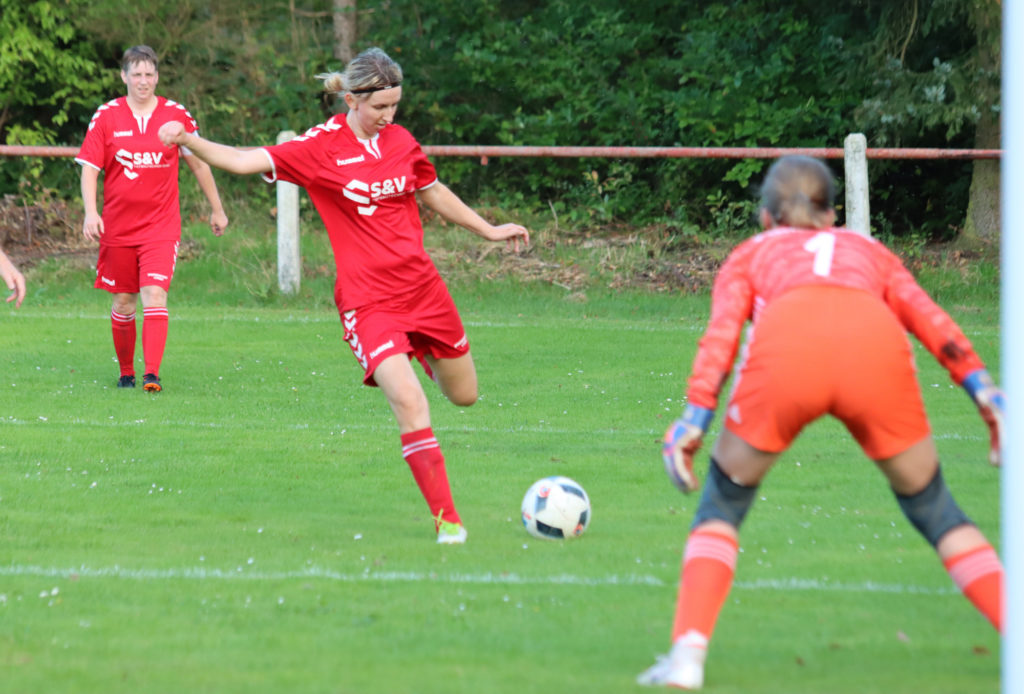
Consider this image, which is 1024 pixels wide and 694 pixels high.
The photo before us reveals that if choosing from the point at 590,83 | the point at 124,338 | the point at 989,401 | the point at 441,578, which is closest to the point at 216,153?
the point at 441,578

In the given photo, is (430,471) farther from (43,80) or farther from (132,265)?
(43,80)

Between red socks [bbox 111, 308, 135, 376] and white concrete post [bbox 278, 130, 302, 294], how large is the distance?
15.2ft

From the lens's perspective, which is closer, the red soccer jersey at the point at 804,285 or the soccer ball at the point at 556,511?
the red soccer jersey at the point at 804,285

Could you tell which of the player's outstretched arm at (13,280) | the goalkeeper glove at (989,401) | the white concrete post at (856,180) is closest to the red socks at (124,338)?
the player's outstretched arm at (13,280)

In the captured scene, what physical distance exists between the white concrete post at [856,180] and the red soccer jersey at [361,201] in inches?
345

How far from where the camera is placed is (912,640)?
13.9ft

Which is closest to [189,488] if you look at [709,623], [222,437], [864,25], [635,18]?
[222,437]

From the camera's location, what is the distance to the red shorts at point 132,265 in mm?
9828

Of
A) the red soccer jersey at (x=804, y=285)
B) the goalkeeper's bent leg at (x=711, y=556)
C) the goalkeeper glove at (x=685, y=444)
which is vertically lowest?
the goalkeeper's bent leg at (x=711, y=556)

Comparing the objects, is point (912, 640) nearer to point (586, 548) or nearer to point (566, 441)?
point (586, 548)

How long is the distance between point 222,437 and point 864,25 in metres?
14.1

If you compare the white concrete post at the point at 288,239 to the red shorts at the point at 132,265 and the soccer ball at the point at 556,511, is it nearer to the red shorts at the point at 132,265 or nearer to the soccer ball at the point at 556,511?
the red shorts at the point at 132,265

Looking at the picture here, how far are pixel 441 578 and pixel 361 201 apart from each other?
1885mm

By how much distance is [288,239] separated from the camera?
48.8ft
